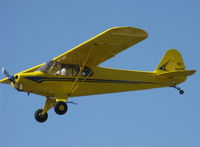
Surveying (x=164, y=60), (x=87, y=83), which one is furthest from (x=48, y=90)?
(x=164, y=60)

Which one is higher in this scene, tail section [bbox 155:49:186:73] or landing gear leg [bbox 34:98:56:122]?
tail section [bbox 155:49:186:73]

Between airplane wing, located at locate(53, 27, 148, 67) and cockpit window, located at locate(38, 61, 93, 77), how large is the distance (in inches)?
6.2

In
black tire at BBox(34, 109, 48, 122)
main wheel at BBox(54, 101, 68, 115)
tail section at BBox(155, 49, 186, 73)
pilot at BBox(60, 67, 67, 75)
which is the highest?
tail section at BBox(155, 49, 186, 73)

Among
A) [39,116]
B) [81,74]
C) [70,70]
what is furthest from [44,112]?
[81,74]

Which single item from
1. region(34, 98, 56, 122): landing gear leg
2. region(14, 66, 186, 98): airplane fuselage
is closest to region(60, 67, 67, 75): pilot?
region(14, 66, 186, 98): airplane fuselage

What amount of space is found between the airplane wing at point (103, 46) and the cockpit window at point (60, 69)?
158 millimetres

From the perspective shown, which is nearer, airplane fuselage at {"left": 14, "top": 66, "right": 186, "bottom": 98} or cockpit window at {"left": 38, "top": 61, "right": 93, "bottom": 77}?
airplane fuselage at {"left": 14, "top": 66, "right": 186, "bottom": 98}

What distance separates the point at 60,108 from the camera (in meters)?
15.4

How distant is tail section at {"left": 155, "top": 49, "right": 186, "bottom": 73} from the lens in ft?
64.4

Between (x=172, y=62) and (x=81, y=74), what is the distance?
5.50 meters

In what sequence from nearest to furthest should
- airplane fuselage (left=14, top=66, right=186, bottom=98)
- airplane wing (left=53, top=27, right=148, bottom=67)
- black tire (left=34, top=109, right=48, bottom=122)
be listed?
airplane wing (left=53, top=27, right=148, bottom=67), airplane fuselage (left=14, top=66, right=186, bottom=98), black tire (left=34, top=109, right=48, bottom=122)

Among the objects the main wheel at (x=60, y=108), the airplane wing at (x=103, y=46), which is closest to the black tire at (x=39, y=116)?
the main wheel at (x=60, y=108)

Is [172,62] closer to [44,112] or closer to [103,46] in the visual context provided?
[103,46]

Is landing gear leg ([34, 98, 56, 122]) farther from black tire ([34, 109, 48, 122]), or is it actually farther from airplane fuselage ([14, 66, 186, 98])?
airplane fuselage ([14, 66, 186, 98])
